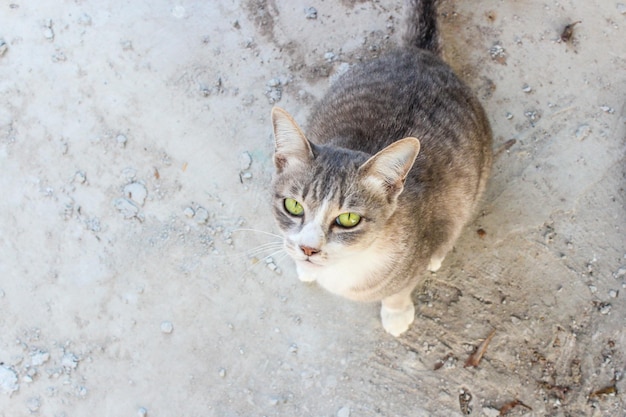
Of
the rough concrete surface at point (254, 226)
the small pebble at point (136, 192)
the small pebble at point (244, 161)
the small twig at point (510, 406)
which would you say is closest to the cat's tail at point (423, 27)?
the rough concrete surface at point (254, 226)

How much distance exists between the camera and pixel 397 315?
3.44 meters

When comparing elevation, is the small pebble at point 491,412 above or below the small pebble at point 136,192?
below

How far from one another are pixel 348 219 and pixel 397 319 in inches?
42.0

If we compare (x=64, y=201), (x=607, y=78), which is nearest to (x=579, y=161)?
(x=607, y=78)

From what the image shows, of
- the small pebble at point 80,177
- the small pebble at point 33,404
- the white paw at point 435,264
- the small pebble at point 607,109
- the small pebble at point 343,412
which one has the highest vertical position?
the small pebble at point 80,177

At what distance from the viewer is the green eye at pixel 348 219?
2.62 meters

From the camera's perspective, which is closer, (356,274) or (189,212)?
(356,274)

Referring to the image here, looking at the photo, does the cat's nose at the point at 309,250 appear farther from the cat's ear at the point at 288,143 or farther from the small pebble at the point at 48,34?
the small pebble at the point at 48,34

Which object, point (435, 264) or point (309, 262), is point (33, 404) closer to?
point (309, 262)

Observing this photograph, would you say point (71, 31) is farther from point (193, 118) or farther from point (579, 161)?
point (579, 161)

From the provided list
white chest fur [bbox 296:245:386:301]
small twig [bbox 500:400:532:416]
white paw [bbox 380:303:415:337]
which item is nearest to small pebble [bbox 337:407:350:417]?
white paw [bbox 380:303:415:337]

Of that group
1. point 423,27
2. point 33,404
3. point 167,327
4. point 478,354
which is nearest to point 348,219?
point 478,354

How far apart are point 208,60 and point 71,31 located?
100 centimetres

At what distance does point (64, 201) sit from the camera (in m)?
3.78
